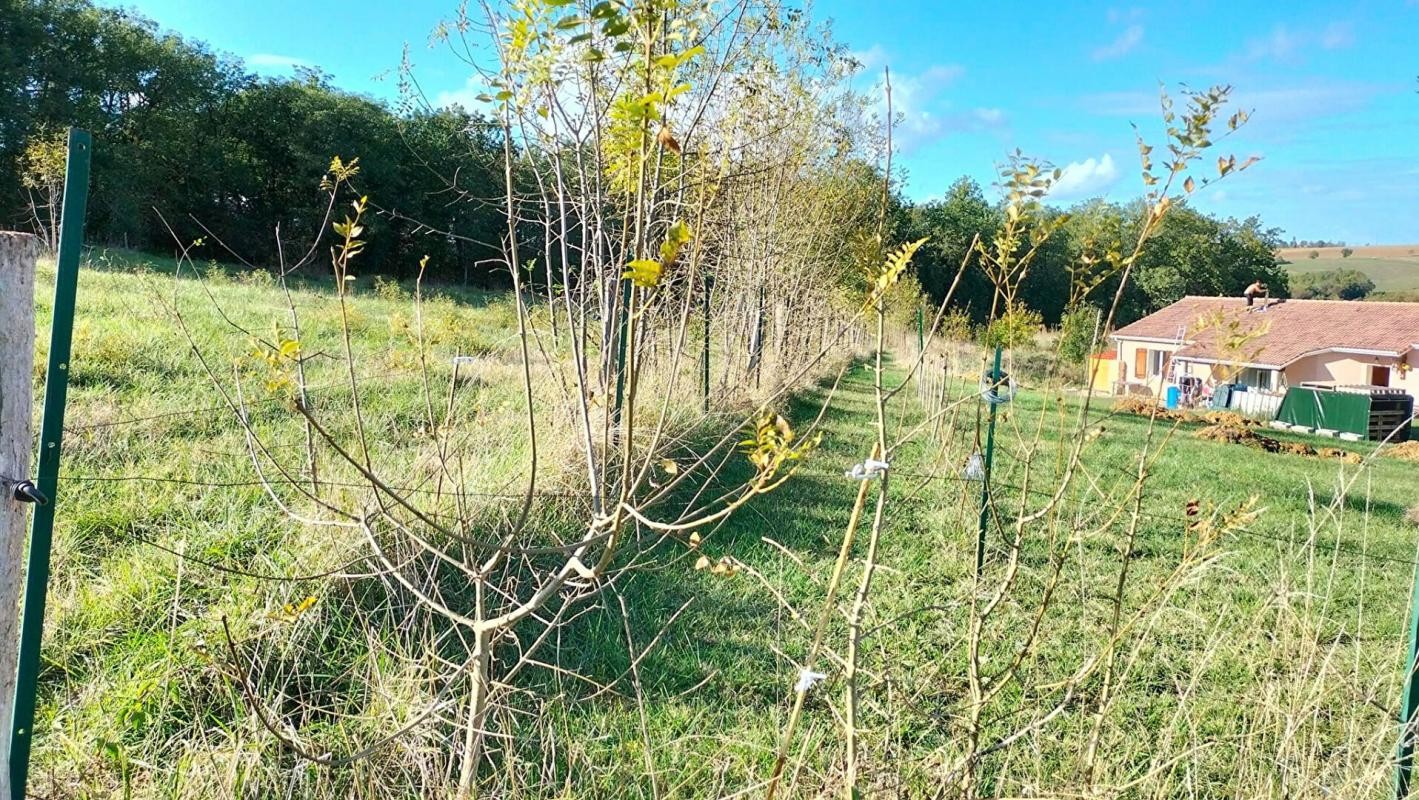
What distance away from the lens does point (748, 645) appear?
337 centimetres

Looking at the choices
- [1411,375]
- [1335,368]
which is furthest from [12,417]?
[1335,368]

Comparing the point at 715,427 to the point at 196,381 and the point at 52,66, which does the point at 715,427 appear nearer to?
the point at 196,381

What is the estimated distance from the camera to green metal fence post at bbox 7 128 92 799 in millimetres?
1497

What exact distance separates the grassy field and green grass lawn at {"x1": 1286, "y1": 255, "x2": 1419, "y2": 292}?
49.1 metres

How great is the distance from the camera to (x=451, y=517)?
353 centimetres

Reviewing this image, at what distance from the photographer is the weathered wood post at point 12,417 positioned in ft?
4.43

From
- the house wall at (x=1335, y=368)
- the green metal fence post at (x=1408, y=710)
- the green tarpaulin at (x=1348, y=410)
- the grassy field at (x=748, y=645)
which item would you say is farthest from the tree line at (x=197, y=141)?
the house wall at (x=1335, y=368)

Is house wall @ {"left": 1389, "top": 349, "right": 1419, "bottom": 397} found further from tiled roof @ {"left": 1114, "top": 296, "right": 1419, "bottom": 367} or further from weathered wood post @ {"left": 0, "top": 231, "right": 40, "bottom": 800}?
weathered wood post @ {"left": 0, "top": 231, "right": 40, "bottom": 800}

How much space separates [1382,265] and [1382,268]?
4.62 feet

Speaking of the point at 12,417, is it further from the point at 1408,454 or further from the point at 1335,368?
the point at 1335,368

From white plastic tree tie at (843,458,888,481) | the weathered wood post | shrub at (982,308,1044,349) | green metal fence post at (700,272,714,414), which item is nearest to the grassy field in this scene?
shrub at (982,308,1044,349)

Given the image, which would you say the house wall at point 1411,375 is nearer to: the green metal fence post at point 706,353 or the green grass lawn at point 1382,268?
the green grass lawn at point 1382,268

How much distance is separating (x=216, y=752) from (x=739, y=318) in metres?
7.65

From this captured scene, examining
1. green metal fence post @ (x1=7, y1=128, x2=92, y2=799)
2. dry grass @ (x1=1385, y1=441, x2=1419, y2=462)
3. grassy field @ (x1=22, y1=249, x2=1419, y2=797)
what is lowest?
dry grass @ (x1=1385, y1=441, x2=1419, y2=462)
